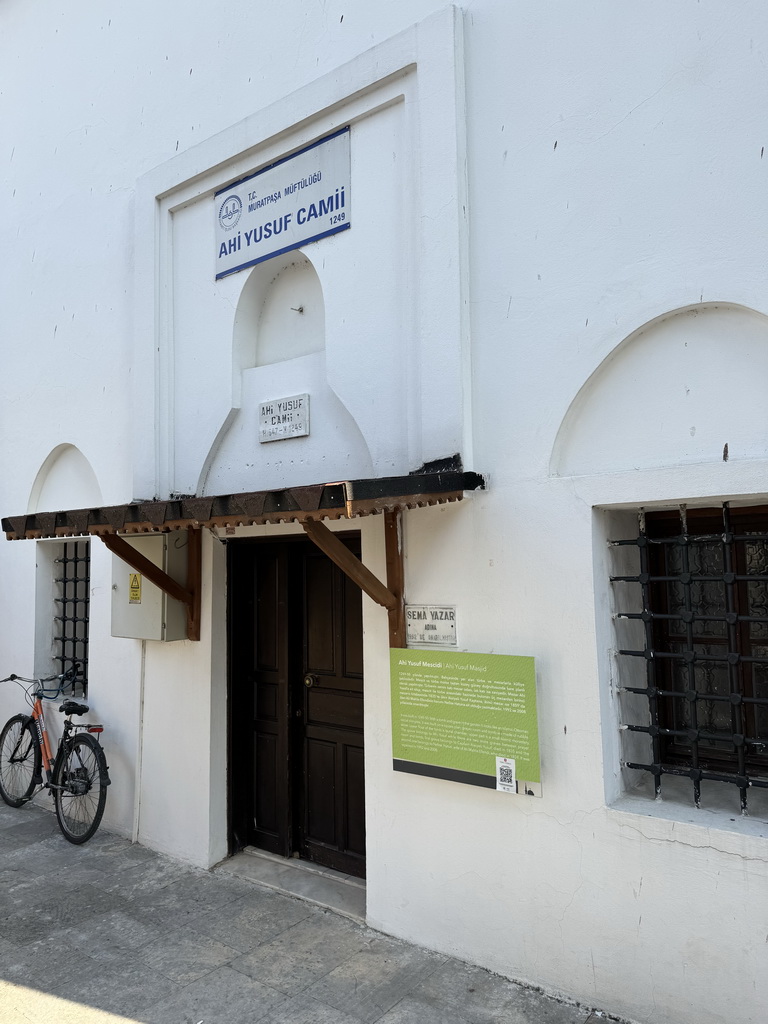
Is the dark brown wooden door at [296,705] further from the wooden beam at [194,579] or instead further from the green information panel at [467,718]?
the green information panel at [467,718]

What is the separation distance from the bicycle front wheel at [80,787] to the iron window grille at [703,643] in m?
4.10

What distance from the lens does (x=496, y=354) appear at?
12.7 ft

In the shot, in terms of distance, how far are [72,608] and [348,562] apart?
430 centimetres

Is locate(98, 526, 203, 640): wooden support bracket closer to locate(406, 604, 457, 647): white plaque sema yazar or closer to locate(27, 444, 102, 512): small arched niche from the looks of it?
locate(27, 444, 102, 512): small arched niche

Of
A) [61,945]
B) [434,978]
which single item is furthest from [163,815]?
[434,978]

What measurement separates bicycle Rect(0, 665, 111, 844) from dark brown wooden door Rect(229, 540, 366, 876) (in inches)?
49.1

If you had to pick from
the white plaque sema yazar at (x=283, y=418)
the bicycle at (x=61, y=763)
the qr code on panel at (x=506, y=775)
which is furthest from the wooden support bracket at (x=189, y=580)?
the qr code on panel at (x=506, y=775)

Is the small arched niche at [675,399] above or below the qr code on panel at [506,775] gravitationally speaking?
above

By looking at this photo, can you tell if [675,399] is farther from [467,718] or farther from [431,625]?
Result: [467,718]

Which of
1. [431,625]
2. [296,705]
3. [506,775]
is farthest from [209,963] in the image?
[431,625]

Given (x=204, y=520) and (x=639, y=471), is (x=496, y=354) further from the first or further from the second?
(x=204, y=520)

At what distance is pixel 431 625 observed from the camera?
13.3 feet

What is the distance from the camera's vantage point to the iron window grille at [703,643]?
332 centimetres

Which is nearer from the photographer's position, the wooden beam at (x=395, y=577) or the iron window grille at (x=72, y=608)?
the wooden beam at (x=395, y=577)
